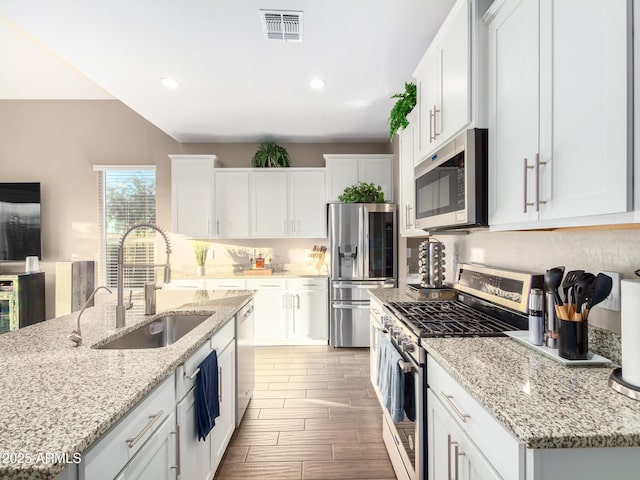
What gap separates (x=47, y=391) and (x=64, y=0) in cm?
221

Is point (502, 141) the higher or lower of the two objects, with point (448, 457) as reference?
higher

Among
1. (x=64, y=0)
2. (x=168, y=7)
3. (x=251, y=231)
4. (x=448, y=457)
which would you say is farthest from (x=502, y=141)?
(x=251, y=231)

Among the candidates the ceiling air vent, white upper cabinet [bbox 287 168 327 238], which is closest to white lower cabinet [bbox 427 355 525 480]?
the ceiling air vent

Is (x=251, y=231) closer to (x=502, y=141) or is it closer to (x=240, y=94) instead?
(x=240, y=94)

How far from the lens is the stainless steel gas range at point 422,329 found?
1479 millimetres

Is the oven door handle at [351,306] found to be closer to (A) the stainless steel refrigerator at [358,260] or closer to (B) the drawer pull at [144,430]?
(A) the stainless steel refrigerator at [358,260]


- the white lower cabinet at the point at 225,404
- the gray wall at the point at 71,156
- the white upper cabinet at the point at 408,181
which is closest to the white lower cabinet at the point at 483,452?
the white lower cabinet at the point at 225,404

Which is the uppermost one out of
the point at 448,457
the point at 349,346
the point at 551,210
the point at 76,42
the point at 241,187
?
the point at 76,42

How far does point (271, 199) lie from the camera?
181 inches

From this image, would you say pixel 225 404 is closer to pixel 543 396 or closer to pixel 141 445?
pixel 141 445

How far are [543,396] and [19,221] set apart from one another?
19.7 feet

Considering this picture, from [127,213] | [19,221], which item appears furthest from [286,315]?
[19,221]

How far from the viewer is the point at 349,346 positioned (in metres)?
4.23

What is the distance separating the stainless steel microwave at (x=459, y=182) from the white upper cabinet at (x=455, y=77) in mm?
83
